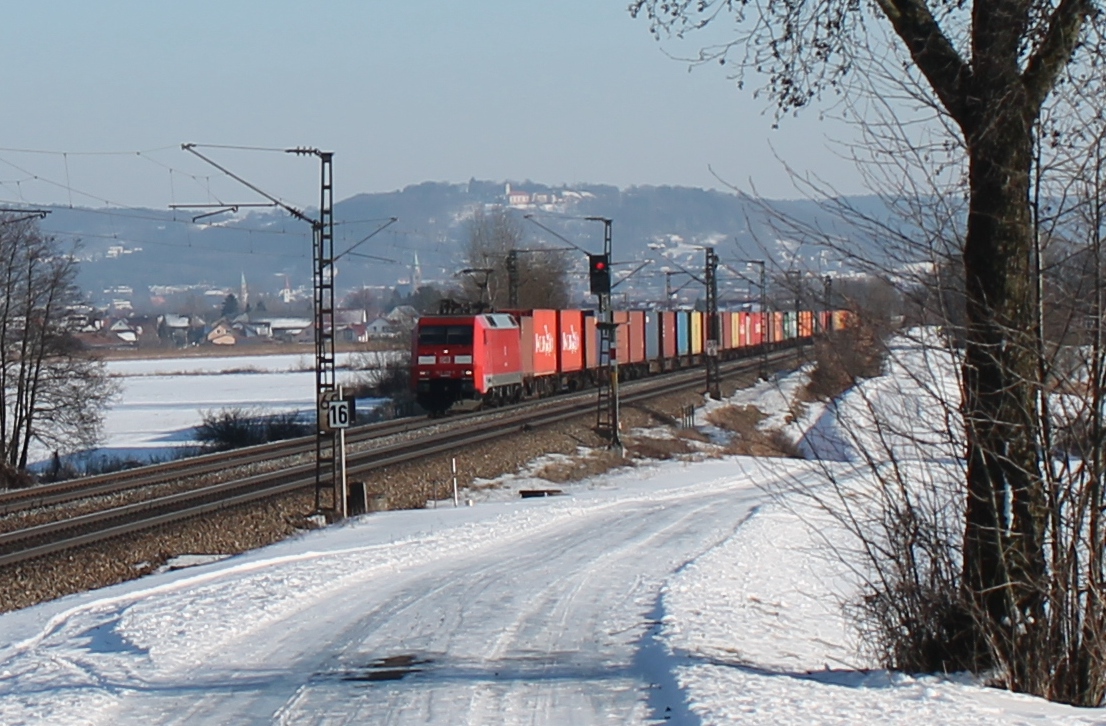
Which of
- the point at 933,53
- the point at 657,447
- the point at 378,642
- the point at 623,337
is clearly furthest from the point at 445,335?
the point at 933,53

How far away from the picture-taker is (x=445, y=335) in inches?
1610

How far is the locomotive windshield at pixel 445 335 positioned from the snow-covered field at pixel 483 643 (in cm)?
2453

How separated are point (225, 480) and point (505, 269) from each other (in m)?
47.9

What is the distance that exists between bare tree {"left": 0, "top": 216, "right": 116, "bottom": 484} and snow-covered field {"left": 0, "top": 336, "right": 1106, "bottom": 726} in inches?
1166

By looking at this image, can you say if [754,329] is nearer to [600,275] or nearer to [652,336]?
[652,336]

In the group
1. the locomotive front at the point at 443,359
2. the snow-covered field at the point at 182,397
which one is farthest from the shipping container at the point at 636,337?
the locomotive front at the point at 443,359

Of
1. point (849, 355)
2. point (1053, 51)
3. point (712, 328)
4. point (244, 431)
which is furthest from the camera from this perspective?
point (712, 328)

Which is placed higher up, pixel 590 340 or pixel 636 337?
pixel 636 337

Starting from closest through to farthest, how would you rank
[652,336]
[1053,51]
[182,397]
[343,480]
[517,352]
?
[1053,51]
[343,480]
[517,352]
[652,336]
[182,397]

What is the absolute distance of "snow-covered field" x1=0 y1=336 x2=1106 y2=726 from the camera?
7.01 metres

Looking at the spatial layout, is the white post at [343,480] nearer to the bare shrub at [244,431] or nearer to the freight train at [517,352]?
the freight train at [517,352]

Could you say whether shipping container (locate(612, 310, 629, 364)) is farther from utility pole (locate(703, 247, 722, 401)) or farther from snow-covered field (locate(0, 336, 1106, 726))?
snow-covered field (locate(0, 336, 1106, 726))

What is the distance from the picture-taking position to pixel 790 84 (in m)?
8.15

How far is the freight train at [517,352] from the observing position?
134ft
